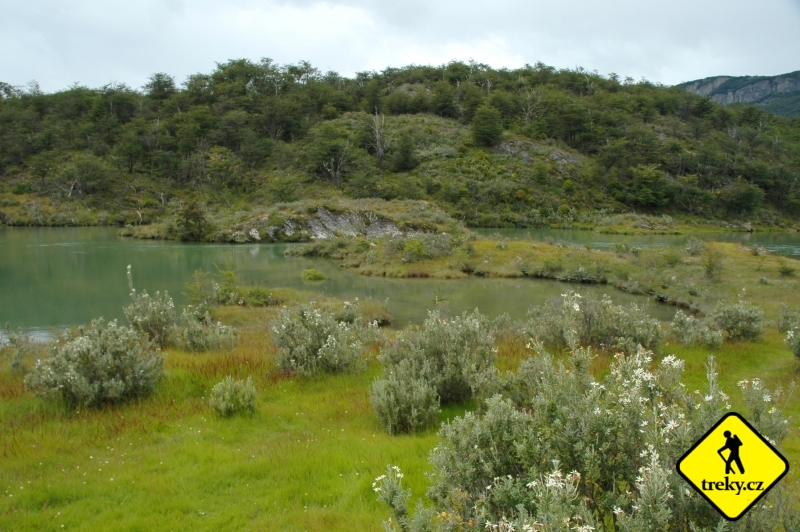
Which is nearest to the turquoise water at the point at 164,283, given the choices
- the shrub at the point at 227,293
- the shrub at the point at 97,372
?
the shrub at the point at 227,293

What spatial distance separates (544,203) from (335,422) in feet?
212

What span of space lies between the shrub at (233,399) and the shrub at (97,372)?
1.05 meters

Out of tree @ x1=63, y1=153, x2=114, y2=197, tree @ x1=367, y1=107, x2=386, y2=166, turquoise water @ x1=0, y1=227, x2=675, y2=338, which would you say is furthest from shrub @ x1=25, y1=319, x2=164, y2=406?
tree @ x1=63, y1=153, x2=114, y2=197

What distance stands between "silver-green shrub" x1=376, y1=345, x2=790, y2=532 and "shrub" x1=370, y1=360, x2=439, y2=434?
252cm

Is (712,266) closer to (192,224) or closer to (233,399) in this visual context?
(233,399)

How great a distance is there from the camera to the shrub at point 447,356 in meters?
6.35

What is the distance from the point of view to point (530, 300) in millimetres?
22969

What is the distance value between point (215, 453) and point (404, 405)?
2007 millimetres

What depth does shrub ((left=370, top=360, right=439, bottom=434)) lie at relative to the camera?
18.4 ft

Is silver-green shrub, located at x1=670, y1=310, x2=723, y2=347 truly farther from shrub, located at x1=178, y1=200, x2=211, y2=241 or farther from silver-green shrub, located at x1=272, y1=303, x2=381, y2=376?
shrub, located at x1=178, y1=200, x2=211, y2=241

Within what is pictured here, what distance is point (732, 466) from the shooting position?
6.04 ft

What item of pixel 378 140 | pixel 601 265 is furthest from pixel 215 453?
pixel 378 140

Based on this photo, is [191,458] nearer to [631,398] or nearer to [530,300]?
[631,398]

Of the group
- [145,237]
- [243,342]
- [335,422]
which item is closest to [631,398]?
[335,422]
